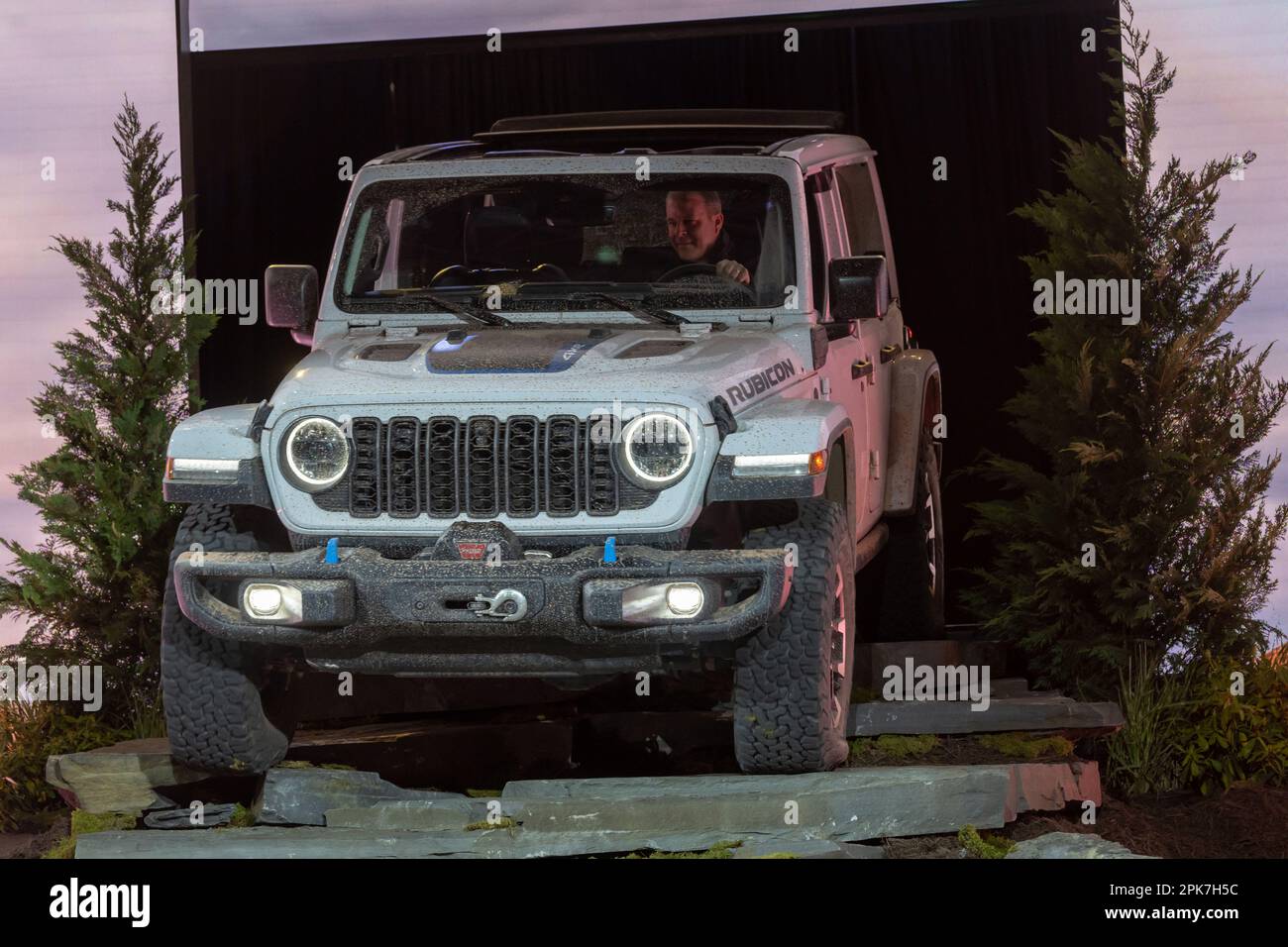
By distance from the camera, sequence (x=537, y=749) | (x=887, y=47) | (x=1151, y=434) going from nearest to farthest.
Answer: (x=537, y=749)
(x=1151, y=434)
(x=887, y=47)

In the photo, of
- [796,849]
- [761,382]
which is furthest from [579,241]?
[796,849]

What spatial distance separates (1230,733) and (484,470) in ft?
14.0

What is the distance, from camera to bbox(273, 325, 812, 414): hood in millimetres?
6031

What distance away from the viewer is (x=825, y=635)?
20.2ft

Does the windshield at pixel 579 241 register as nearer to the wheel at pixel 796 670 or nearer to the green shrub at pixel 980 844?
the wheel at pixel 796 670

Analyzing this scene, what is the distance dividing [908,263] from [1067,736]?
3.94 m

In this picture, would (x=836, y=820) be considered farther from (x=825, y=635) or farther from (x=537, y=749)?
(x=537, y=749)

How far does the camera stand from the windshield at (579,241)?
711 centimetres

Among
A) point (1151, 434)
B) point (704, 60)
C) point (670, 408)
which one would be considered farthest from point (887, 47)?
point (670, 408)

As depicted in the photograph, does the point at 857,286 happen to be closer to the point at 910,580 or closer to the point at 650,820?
the point at 650,820

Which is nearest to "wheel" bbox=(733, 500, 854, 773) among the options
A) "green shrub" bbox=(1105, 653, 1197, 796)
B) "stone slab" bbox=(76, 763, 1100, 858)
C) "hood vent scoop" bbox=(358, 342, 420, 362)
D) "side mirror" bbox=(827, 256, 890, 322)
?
"stone slab" bbox=(76, 763, 1100, 858)

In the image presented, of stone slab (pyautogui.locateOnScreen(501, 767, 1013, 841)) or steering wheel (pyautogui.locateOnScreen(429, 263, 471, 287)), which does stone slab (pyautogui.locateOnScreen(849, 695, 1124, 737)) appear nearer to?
stone slab (pyautogui.locateOnScreen(501, 767, 1013, 841))
